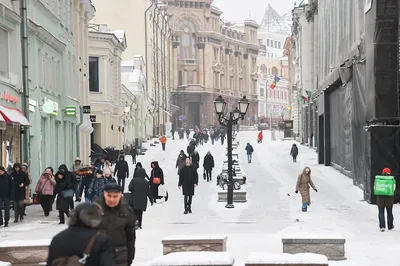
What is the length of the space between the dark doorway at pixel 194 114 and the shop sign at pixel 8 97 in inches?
4289

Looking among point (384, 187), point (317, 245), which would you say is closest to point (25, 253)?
point (317, 245)

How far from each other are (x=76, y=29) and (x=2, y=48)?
16399 mm

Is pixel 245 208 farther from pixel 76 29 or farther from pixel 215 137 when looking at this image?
pixel 215 137

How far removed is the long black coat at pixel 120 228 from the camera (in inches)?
345

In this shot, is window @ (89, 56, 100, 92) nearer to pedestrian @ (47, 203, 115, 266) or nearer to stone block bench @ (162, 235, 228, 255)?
stone block bench @ (162, 235, 228, 255)

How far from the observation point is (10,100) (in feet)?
87.7

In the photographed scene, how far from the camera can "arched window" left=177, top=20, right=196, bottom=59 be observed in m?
136

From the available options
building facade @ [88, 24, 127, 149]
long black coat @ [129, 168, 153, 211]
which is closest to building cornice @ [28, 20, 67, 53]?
long black coat @ [129, 168, 153, 211]

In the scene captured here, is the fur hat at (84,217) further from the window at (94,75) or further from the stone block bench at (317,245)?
the window at (94,75)

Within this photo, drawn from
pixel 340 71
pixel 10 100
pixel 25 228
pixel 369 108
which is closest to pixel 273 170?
pixel 340 71

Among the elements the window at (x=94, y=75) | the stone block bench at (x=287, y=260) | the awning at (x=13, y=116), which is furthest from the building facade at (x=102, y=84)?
the stone block bench at (x=287, y=260)

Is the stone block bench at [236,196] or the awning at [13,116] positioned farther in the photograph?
the stone block bench at [236,196]

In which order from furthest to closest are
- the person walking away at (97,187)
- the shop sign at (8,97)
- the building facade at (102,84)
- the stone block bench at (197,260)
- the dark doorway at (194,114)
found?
1. the dark doorway at (194,114)
2. the building facade at (102,84)
3. the shop sign at (8,97)
4. the person walking away at (97,187)
5. the stone block bench at (197,260)

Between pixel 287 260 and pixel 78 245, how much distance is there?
15.2ft
